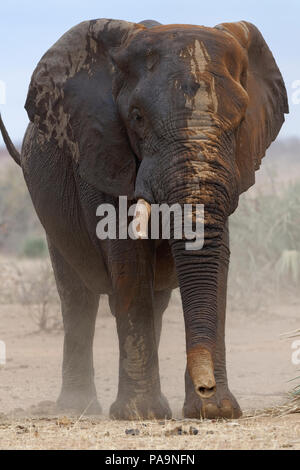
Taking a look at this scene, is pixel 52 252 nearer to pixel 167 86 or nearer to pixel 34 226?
pixel 167 86

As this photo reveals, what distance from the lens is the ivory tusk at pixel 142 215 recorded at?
5.94 meters

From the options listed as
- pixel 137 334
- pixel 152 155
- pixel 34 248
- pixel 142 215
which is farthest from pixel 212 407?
pixel 34 248

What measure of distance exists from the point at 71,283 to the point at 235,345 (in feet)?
11.8

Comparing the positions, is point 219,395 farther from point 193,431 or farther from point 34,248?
point 34,248

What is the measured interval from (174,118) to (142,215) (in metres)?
0.55

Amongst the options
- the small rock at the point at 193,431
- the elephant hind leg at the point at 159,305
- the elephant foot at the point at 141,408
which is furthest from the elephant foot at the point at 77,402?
the small rock at the point at 193,431

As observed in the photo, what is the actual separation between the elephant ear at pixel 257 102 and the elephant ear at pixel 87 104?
64 centimetres

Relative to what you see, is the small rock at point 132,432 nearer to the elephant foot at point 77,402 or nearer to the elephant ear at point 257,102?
the elephant ear at point 257,102

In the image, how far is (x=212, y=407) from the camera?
6305 mm

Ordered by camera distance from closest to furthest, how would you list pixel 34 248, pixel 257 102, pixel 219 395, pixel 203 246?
pixel 203 246, pixel 219 395, pixel 257 102, pixel 34 248

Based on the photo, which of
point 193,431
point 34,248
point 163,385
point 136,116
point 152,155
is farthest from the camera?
point 34,248
